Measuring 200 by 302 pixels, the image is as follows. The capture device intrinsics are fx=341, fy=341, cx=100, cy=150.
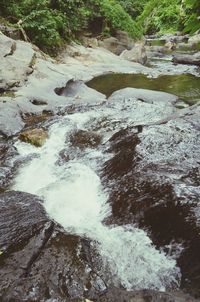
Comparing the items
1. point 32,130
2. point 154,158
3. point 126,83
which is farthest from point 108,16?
point 154,158

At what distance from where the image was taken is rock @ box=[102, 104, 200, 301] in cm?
403

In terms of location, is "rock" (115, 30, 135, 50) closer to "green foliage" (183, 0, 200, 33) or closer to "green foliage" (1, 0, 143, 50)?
"green foliage" (1, 0, 143, 50)

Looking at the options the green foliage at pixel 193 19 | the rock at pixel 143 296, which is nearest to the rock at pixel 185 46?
the rock at pixel 143 296

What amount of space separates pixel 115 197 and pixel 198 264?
5.75 feet

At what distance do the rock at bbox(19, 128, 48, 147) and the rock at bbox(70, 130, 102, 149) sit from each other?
64 cm

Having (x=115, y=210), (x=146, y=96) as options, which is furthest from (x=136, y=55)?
(x=115, y=210)

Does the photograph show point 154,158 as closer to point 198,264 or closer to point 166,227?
point 166,227

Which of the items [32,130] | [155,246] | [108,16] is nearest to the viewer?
[155,246]

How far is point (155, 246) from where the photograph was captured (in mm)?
4164

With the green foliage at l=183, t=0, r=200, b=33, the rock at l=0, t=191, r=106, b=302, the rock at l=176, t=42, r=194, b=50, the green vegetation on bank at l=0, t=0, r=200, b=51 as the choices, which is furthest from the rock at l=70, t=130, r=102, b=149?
the rock at l=176, t=42, r=194, b=50

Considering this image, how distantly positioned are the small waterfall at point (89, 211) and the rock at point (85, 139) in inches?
7.4

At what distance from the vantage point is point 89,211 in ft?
16.6

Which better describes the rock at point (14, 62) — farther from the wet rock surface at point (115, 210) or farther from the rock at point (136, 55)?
the rock at point (136, 55)

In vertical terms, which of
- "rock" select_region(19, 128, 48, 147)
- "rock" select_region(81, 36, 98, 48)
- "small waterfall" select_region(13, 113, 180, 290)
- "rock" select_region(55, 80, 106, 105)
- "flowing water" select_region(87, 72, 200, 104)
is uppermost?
"small waterfall" select_region(13, 113, 180, 290)
